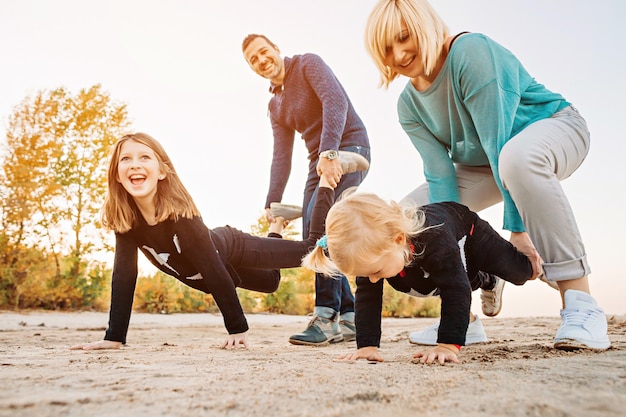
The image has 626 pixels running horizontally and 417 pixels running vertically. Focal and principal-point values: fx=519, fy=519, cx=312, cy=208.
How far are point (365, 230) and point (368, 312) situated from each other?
0.40 m

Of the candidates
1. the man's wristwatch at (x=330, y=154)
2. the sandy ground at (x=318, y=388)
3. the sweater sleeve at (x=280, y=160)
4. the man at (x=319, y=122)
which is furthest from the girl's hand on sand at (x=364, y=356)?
the sweater sleeve at (x=280, y=160)

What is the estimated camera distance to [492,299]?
10.8ft

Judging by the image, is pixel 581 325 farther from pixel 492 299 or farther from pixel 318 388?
pixel 318 388

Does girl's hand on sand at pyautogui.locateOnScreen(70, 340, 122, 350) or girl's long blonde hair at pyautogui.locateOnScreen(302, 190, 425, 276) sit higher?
girl's long blonde hair at pyautogui.locateOnScreen(302, 190, 425, 276)

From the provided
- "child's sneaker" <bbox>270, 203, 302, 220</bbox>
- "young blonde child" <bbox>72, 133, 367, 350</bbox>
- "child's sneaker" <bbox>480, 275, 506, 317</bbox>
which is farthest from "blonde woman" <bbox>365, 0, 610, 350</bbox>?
"child's sneaker" <bbox>270, 203, 302, 220</bbox>

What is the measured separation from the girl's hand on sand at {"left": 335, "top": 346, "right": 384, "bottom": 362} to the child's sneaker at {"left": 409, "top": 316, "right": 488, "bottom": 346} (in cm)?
94

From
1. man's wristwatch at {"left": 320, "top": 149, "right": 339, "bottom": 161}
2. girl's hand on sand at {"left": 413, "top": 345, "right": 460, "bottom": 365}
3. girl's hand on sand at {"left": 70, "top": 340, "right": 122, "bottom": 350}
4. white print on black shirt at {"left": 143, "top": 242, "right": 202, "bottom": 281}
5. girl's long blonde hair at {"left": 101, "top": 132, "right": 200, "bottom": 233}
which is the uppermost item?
man's wristwatch at {"left": 320, "top": 149, "right": 339, "bottom": 161}

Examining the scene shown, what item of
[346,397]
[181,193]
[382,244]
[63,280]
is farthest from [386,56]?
[63,280]

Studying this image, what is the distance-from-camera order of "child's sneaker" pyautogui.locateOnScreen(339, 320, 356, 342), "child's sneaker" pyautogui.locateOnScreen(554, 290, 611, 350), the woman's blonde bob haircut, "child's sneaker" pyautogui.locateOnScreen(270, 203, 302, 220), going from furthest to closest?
"child's sneaker" pyautogui.locateOnScreen(270, 203, 302, 220) < "child's sneaker" pyautogui.locateOnScreen(339, 320, 356, 342) < the woman's blonde bob haircut < "child's sneaker" pyautogui.locateOnScreen(554, 290, 611, 350)

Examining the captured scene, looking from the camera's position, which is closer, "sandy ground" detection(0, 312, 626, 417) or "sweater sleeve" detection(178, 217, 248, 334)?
"sandy ground" detection(0, 312, 626, 417)

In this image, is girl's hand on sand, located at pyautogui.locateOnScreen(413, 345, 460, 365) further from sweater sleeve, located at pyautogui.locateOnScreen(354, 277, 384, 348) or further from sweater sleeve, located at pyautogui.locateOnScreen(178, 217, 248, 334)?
sweater sleeve, located at pyautogui.locateOnScreen(178, 217, 248, 334)

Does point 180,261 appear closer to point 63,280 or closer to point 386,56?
point 386,56

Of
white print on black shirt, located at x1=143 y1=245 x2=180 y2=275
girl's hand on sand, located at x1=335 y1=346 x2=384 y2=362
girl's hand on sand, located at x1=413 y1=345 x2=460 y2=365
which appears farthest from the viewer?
white print on black shirt, located at x1=143 y1=245 x2=180 y2=275

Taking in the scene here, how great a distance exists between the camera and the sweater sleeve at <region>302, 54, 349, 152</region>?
11.2ft
